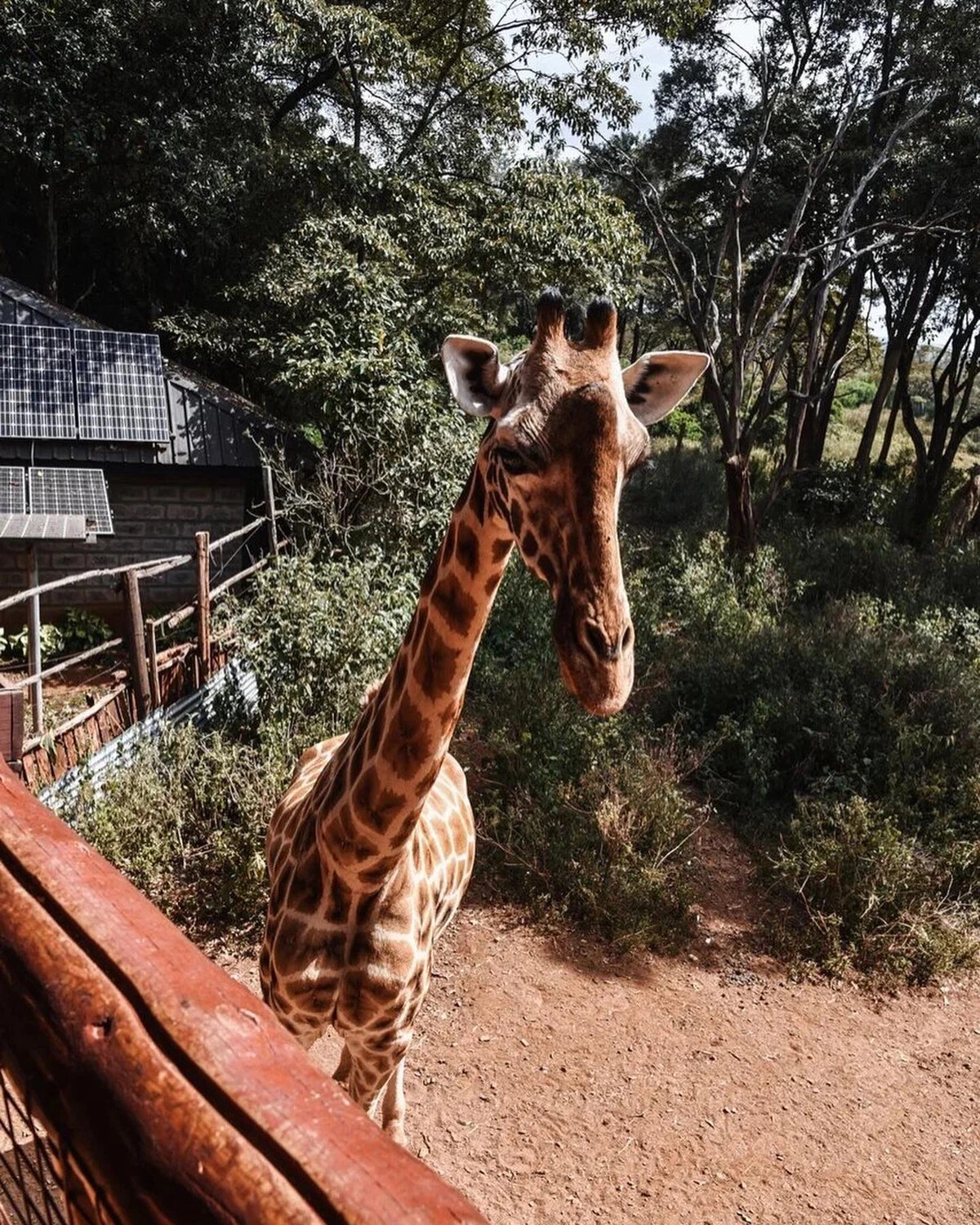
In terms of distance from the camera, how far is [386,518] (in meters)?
9.50

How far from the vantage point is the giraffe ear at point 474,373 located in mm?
2258

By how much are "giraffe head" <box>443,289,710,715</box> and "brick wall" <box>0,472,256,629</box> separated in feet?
29.6

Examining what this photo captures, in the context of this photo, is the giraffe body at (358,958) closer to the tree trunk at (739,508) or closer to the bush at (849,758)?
the bush at (849,758)

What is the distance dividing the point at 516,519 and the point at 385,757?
89cm

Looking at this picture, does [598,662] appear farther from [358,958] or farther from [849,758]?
[849,758]

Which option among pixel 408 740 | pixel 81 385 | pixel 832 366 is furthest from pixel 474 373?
pixel 832 366

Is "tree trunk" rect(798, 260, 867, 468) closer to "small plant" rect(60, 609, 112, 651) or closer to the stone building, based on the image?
the stone building

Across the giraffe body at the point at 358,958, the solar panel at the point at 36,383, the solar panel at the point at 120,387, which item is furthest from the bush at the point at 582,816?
the solar panel at the point at 36,383

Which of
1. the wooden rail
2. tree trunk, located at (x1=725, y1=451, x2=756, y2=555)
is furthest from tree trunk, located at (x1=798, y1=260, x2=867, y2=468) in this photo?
the wooden rail

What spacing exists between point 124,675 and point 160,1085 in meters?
6.60

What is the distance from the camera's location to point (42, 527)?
664 centimetres

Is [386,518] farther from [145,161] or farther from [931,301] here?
[931,301]

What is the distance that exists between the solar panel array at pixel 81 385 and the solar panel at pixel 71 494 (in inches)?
62.6

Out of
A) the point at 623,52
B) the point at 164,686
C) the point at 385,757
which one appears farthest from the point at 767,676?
the point at 623,52
